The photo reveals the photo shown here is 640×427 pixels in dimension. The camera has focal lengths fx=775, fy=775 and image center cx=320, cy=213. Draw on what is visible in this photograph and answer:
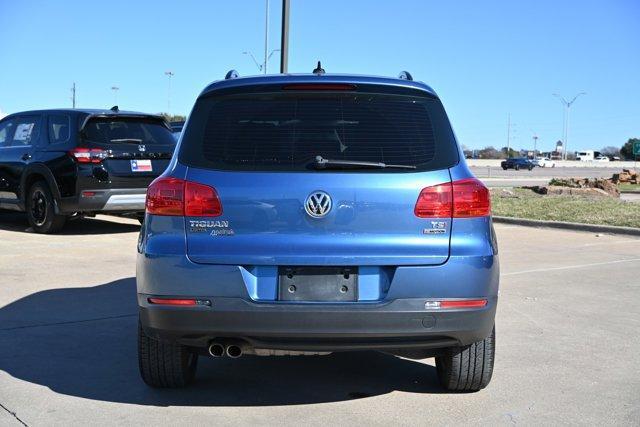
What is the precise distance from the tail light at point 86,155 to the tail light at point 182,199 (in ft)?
24.0

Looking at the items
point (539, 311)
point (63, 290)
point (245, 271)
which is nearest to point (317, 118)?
point (245, 271)

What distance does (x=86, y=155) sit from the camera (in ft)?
36.0

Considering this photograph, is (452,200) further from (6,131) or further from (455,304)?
(6,131)

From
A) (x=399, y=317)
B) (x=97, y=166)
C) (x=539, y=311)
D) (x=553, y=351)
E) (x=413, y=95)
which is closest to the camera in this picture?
(x=399, y=317)

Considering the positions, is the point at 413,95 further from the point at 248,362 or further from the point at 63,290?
the point at 63,290

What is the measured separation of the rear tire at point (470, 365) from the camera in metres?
4.32

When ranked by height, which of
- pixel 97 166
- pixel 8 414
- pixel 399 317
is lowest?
pixel 8 414

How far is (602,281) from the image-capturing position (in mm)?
8445

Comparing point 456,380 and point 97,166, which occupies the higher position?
point 97,166

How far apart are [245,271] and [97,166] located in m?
7.77

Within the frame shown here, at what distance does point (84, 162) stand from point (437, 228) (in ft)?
26.7

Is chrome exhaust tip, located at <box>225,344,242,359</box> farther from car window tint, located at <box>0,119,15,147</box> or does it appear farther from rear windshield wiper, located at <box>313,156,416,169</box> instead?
car window tint, located at <box>0,119,15,147</box>

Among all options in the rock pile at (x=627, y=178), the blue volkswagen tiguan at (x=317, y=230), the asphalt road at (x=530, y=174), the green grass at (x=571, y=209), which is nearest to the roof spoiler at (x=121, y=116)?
the green grass at (x=571, y=209)

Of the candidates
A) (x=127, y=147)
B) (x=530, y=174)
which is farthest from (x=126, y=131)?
(x=530, y=174)
